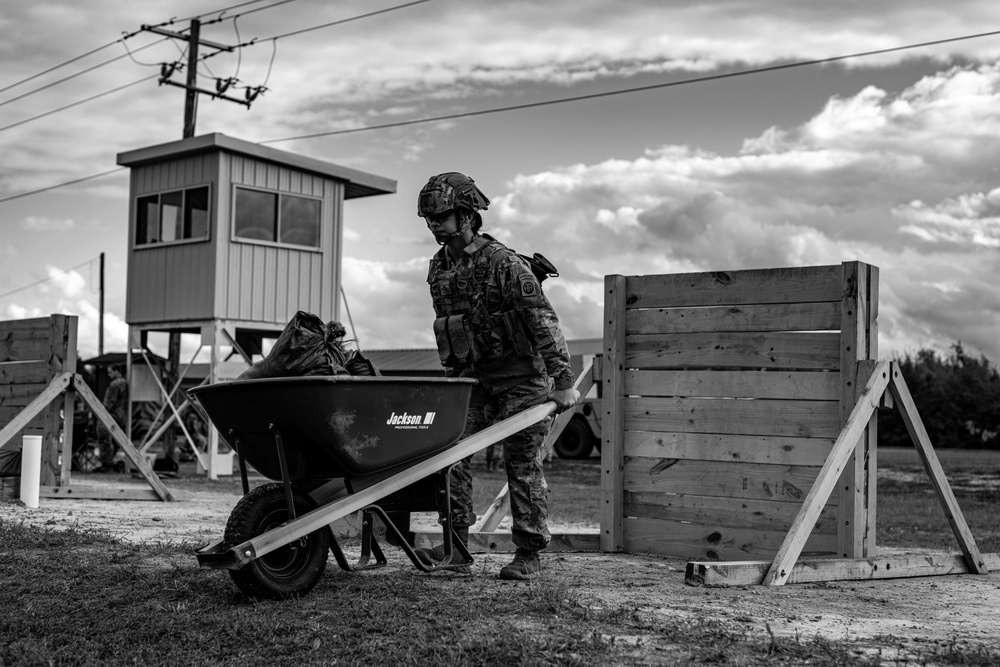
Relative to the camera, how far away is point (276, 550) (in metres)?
5.15

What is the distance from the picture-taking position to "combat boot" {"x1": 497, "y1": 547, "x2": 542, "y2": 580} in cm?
568

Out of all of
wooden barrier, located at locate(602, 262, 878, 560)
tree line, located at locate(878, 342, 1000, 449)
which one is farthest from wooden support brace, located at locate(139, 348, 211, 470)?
tree line, located at locate(878, 342, 1000, 449)

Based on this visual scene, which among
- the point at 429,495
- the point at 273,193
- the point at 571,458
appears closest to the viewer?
the point at 429,495

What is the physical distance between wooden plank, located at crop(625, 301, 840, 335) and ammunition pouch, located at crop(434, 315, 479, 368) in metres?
1.72

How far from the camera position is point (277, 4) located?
26.0 m

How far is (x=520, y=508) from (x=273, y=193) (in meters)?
13.6

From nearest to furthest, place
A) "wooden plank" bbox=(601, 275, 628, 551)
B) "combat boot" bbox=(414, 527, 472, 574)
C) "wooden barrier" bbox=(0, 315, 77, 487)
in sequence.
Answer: "combat boot" bbox=(414, 527, 472, 574)
"wooden plank" bbox=(601, 275, 628, 551)
"wooden barrier" bbox=(0, 315, 77, 487)

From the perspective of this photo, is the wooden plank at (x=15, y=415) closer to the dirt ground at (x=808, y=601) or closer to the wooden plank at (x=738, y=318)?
the dirt ground at (x=808, y=601)

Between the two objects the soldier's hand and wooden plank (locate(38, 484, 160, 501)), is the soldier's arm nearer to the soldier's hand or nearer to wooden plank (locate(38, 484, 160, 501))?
the soldier's hand

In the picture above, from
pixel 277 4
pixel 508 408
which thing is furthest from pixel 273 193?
pixel 508 408

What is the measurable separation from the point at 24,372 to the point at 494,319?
7.68 m

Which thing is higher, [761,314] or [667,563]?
[761,314]

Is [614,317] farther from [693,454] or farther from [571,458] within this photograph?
[571,458]

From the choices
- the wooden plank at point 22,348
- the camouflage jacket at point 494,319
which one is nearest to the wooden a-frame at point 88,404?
the wooden plank at point 22,348
